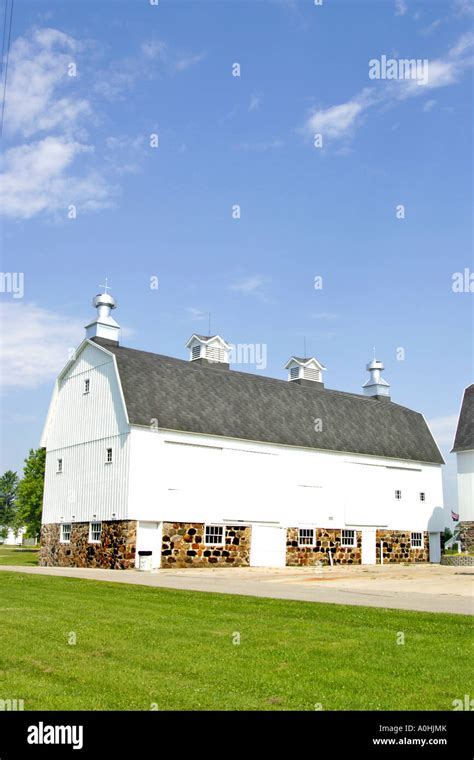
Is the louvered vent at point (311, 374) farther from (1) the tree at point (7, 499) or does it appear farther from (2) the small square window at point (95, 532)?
(1) the tree at point (7, 499)

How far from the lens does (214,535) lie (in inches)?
1272

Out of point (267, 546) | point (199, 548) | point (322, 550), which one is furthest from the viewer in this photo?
point (322, 550)

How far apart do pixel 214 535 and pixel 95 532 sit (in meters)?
5.24

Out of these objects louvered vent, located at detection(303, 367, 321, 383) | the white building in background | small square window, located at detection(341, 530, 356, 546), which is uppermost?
louvered vent, located at detection(303, 367, 321, 383)

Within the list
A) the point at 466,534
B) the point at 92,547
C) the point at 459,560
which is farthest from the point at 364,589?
the point at 466,534

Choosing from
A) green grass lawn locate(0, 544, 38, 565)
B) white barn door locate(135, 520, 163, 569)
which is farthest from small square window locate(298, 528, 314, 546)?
green grass lawn locate(0, 544, 38, 565)

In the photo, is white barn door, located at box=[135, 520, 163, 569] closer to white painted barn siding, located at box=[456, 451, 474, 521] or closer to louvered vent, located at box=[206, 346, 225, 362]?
louvered vent, located at box=[206, 346, 225, 362]

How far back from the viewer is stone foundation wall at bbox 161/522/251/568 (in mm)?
30688

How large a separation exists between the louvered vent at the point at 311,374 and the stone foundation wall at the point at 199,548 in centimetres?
1218

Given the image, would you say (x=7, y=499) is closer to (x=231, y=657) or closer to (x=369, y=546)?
(x=369, y=546)

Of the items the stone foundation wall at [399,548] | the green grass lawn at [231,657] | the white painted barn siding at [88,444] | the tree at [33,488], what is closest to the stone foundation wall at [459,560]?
the stone foundation wall at [399,548]

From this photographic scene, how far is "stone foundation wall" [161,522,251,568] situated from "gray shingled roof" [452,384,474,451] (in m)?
13.8

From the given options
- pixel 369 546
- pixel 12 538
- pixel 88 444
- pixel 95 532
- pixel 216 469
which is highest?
pixel 88 444

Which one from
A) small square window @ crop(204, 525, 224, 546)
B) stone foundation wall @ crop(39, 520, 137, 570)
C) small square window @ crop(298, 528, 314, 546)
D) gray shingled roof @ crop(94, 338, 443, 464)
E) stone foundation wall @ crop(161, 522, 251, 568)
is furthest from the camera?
small square window @ crop(298, 528, 314, 546)
